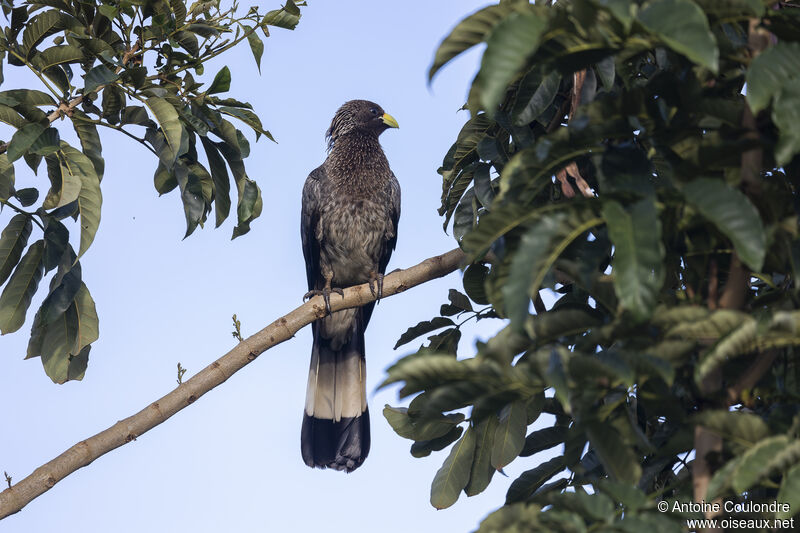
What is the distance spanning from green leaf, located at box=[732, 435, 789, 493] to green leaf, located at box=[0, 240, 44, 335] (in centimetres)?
239

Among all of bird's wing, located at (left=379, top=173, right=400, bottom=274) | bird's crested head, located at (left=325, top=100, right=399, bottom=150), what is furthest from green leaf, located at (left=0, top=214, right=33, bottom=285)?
bird's crested head, located at (left=325, top=100, right=399, bottom=150)

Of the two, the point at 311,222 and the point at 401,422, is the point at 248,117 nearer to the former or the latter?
the point at 401,422

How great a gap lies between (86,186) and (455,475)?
1.52m

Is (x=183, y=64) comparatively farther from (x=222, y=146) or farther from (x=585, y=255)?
(x=585, y=255)

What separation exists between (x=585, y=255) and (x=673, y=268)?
0.90ft

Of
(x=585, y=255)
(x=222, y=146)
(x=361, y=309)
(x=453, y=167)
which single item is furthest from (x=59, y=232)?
(x=361, y=309)

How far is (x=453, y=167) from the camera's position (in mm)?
2840

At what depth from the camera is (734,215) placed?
122 centimetres

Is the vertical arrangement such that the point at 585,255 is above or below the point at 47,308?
below

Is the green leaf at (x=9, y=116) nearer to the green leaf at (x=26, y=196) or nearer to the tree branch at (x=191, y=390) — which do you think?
the green leaf at (x=26, y=196)

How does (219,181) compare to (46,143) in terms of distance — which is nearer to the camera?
(46,143)

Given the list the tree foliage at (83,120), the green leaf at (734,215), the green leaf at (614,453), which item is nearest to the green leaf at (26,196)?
the tree foliage at (83,120)

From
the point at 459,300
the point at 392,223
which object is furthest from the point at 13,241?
the point at 392,223

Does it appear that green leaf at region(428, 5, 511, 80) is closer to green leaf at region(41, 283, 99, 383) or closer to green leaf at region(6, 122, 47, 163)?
green leaf at region(6, 122, 47, 163)
